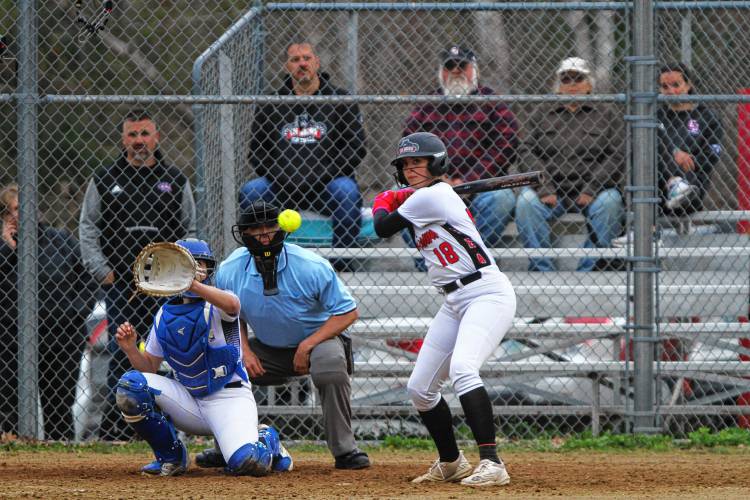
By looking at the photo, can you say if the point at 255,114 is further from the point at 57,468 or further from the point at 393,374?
the point at 57,468

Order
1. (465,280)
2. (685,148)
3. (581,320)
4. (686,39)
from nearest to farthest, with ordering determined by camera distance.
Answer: (465,280) → (685,148) → (581,320) → (686,39)

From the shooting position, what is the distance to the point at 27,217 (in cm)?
726

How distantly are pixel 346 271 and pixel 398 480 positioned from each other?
2420 millimetres

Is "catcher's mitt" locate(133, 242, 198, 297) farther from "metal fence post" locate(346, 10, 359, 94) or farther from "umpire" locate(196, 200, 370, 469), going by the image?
"metal fence post" locate(346, 10, 359, 94)

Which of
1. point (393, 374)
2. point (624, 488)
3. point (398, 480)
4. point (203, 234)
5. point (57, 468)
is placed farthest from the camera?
point (393, 374)

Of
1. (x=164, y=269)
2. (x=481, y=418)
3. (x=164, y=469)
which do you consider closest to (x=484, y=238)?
(x=481, y=418)

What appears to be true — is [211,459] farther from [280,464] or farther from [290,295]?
[290,295]

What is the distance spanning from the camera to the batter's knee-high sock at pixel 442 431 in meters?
5.81

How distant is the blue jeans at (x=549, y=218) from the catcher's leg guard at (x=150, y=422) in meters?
2.85

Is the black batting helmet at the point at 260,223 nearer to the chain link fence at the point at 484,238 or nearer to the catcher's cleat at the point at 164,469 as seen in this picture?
the chain link fence at the point at 484,238

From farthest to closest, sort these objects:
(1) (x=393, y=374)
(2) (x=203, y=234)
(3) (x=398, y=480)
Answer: (1) (x=393, y=374), (2) (x=203, y=234), (3) (x=398, y=480)

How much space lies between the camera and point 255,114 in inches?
308

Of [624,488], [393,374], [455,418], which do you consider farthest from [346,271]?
[624,488]

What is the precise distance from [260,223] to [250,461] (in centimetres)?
126
